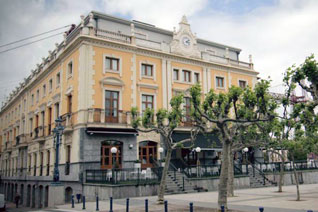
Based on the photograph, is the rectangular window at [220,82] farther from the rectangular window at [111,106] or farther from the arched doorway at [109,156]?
the arched doorway at [109,156]

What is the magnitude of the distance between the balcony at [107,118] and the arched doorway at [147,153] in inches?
106

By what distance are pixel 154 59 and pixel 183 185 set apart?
1181cm

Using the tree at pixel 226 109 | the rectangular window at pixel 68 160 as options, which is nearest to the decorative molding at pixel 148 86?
the rectangular window at pixel 68 160

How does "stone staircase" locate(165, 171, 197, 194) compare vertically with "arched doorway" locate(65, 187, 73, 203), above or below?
above

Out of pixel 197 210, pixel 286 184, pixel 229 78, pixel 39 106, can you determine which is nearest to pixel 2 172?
pixel 39 106

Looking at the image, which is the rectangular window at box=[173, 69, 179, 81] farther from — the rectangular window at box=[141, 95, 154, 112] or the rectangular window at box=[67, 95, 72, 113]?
the rectangular window at box=[67, 95, 72, 113]

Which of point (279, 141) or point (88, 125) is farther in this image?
point (88, 125)

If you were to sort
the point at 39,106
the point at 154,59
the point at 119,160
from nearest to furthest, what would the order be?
the point at 119,160
the point at 154,59
the point at 39,106

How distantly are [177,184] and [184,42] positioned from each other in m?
14.3

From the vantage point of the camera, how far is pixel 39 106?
3712cm

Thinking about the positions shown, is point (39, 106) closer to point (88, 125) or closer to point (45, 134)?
point (45, 134)

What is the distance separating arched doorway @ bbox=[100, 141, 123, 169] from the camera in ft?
88.4

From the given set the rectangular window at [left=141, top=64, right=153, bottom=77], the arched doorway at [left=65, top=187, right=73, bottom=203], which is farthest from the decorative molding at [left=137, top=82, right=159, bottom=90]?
the arched doorway at [left=65, top=187, right=73, bottom=203]

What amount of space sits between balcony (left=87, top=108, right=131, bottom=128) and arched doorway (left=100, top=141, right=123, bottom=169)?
154 centimetres
